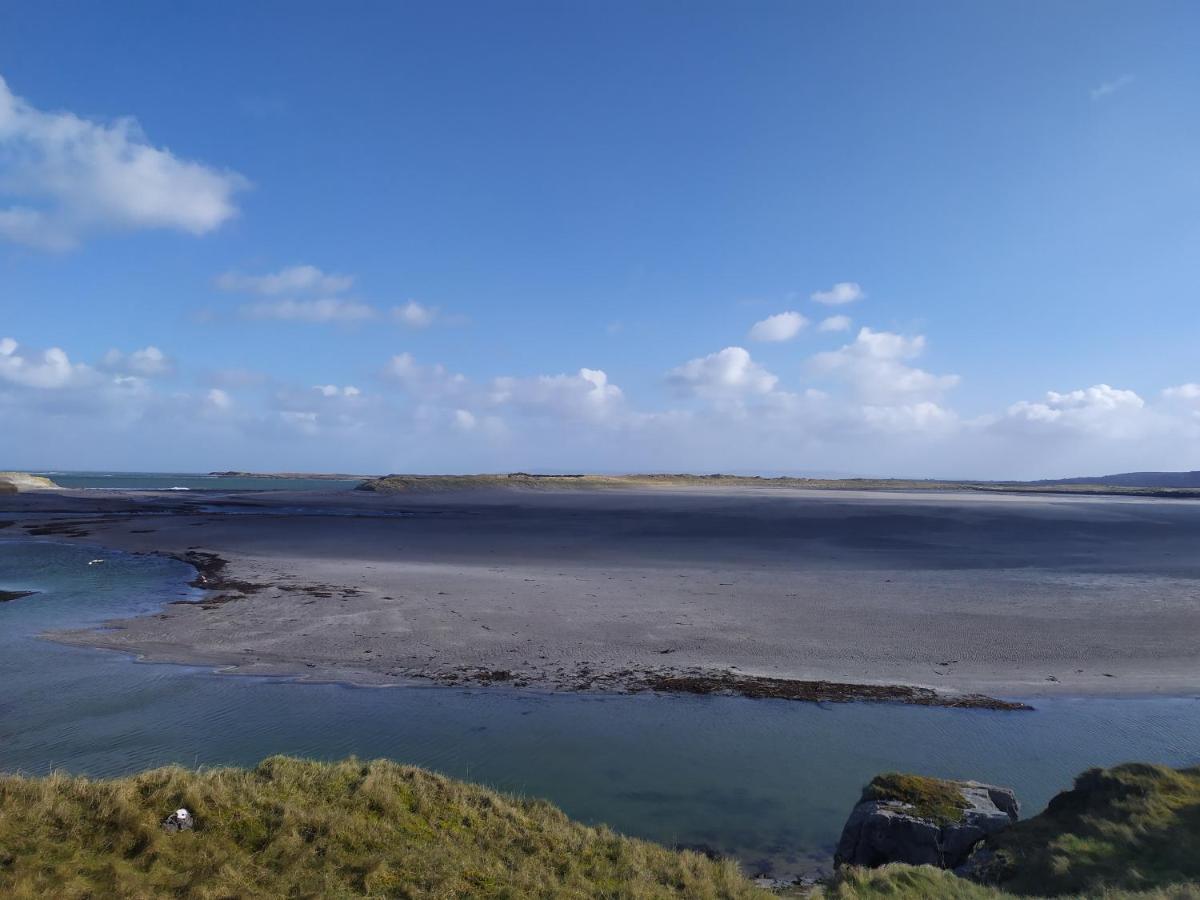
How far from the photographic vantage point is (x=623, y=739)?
39.3 feet

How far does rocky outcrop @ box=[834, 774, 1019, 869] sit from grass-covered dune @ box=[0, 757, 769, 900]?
Result: 59.7 inches

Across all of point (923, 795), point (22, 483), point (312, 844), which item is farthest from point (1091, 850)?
point (22, 483)

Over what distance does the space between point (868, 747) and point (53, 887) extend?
1079 cm

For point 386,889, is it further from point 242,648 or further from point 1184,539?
point 1184,539

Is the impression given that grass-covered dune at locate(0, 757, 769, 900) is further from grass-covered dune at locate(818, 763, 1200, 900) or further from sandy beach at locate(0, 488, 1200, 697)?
sandy beach at locate(0, 488, 1200, 697)

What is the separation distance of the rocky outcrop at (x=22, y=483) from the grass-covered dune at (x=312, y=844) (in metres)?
103

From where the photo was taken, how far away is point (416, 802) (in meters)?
8.00

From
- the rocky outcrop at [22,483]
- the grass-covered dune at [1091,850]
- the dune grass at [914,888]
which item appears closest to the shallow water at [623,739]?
the dune grass at [914,888]

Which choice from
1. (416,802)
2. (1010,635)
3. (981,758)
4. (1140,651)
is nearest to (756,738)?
(981,758)

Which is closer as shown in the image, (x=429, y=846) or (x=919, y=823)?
(x=429, y=846)

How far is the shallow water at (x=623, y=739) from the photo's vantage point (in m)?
9.74

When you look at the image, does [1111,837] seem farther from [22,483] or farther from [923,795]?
[22,483]

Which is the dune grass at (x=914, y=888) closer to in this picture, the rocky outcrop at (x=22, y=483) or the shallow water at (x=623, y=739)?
the shallow water at (x=623, y=739)

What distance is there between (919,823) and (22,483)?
12167 centimetres
